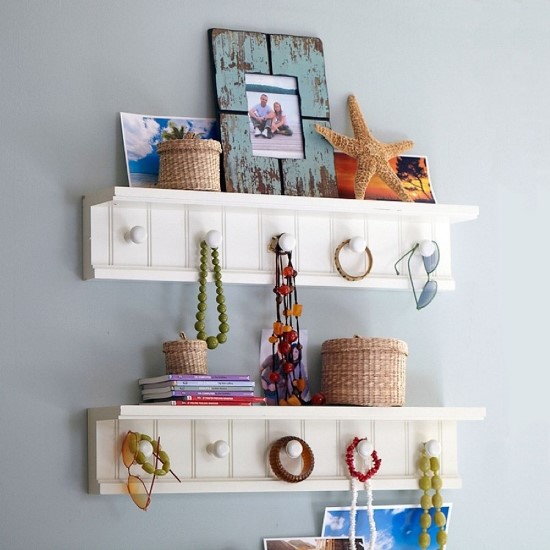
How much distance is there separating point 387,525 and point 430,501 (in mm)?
111

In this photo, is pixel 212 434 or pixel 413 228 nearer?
pixel 212 434

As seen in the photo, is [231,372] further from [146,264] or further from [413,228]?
[413,228]

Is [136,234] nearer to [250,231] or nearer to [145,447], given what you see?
[250,231]

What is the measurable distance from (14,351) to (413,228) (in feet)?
3.08

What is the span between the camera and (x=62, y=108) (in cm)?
235

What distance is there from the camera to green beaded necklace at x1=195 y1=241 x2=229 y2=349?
92.0 inches

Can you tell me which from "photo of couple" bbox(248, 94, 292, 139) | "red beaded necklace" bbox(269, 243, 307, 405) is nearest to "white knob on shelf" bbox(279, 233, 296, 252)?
"red beaded necklace" bbox(269, 243, 307, 405)

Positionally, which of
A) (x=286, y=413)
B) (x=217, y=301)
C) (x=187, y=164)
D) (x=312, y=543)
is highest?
(x=187, y=164)

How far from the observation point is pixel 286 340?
2.40m

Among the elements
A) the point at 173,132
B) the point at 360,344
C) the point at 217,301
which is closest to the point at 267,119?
the point at 173,132

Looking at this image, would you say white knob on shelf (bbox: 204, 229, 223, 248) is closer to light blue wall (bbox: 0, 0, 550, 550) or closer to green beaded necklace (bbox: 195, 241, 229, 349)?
green beaded necklace (bbox: 195, 241, 229, 349)

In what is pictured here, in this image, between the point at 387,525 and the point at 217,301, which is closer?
the point at 217,301

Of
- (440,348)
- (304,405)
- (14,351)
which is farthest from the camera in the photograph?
(440,348)

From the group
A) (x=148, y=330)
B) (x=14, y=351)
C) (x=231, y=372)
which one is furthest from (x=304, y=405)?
(x=14, y=351)
